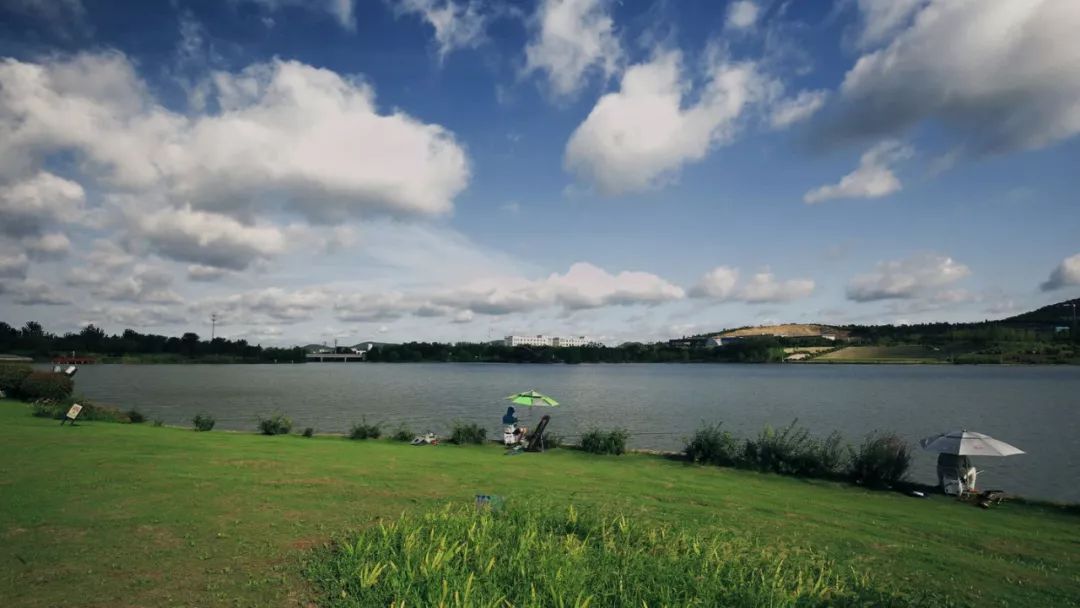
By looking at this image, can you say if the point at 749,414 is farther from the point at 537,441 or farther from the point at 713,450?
the point at 537,441

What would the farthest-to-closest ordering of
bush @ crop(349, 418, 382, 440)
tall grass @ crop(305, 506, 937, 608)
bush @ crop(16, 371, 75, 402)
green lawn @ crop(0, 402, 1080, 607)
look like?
bush @ crop(16, 371, 75, 402) → bush @ crop(349, 418, 382, 440) → green lawn @ crop(0, 402, 1080, 607) → tall grass @ crop(305, 506, 937, 608)

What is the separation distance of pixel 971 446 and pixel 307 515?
2015 centimetres

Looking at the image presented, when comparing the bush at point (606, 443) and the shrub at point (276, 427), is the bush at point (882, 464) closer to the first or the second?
the bush at point (606, 443)

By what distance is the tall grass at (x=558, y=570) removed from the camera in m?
6.73

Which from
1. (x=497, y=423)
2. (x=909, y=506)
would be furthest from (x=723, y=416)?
(x=909, y=506)

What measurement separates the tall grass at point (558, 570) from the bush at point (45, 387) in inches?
1508

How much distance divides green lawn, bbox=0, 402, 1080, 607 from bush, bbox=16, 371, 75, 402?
19768 mm

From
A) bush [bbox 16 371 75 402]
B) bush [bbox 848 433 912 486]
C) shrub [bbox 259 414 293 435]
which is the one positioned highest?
bush [bbox 16 371 75 402]

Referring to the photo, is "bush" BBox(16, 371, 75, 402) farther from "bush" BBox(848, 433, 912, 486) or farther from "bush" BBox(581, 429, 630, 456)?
"bush" BBox(848, 433, 912, 486)

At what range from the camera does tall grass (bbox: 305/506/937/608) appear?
6.73m

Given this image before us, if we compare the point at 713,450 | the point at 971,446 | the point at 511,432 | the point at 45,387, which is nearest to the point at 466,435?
the point at 511,432

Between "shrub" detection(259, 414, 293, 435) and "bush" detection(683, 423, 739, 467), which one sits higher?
"shrub" detection(259, 414, 293, 435)

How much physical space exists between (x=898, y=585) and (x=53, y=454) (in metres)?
18.1

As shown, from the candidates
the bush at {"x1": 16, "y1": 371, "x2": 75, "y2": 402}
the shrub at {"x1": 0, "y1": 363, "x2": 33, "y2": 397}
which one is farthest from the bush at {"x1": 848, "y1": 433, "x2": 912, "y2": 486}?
the shrub at {"x1": 0, "y1": 363, "x2": 33, "y2": 397}
